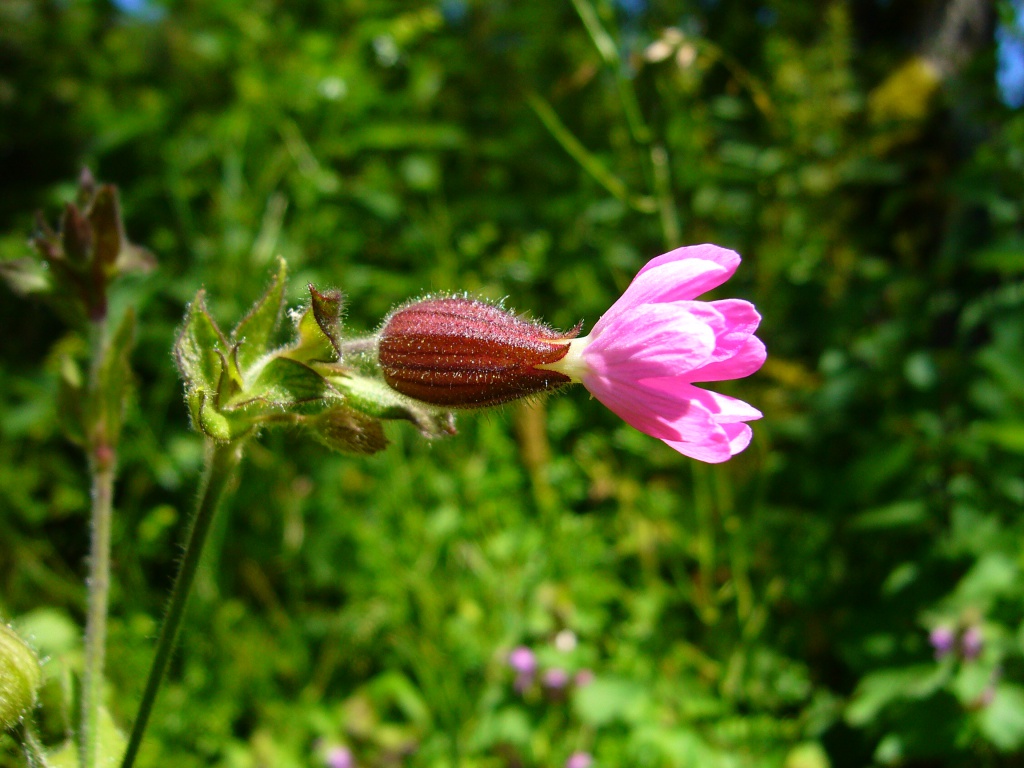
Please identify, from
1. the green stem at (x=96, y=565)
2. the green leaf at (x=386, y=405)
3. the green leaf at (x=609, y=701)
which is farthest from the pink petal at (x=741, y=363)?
the green leaf at (x=609, y=701)

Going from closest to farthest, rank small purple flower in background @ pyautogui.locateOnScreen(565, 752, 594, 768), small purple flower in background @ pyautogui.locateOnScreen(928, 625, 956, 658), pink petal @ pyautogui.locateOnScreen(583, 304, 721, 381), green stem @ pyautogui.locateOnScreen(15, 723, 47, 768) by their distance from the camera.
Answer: pink petal @ pyautogui.locateOnScreen(583, 304, 721, 381), green stem @ pyautogui.locateOnScreen(15, 723, 47, 768), small purple flower in background @ pyautogui.locateOnScreen(928, 625, 956, 658), small purple flower in background @ pyautogui.locateOnScreen(565, 752, 594, 768)

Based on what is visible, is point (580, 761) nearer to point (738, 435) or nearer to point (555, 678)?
point (555, 678)

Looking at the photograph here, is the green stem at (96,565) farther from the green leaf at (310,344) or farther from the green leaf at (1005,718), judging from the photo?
the green leaf at (1005,718)

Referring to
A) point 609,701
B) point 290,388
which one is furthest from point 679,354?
point 609,701

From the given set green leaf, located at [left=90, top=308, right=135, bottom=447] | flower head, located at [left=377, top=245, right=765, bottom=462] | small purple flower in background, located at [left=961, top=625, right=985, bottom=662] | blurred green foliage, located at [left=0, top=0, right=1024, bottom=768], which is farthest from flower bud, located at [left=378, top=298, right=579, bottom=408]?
small purple flower in background, located at [left=961, top=625, right=985, bottom=662]

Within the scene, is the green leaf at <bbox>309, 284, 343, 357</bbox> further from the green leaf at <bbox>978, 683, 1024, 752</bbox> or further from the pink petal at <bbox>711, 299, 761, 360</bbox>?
the green leaf at <bbox>978, 683, 1024, 752</bbox>

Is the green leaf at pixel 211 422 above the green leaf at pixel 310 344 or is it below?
below
